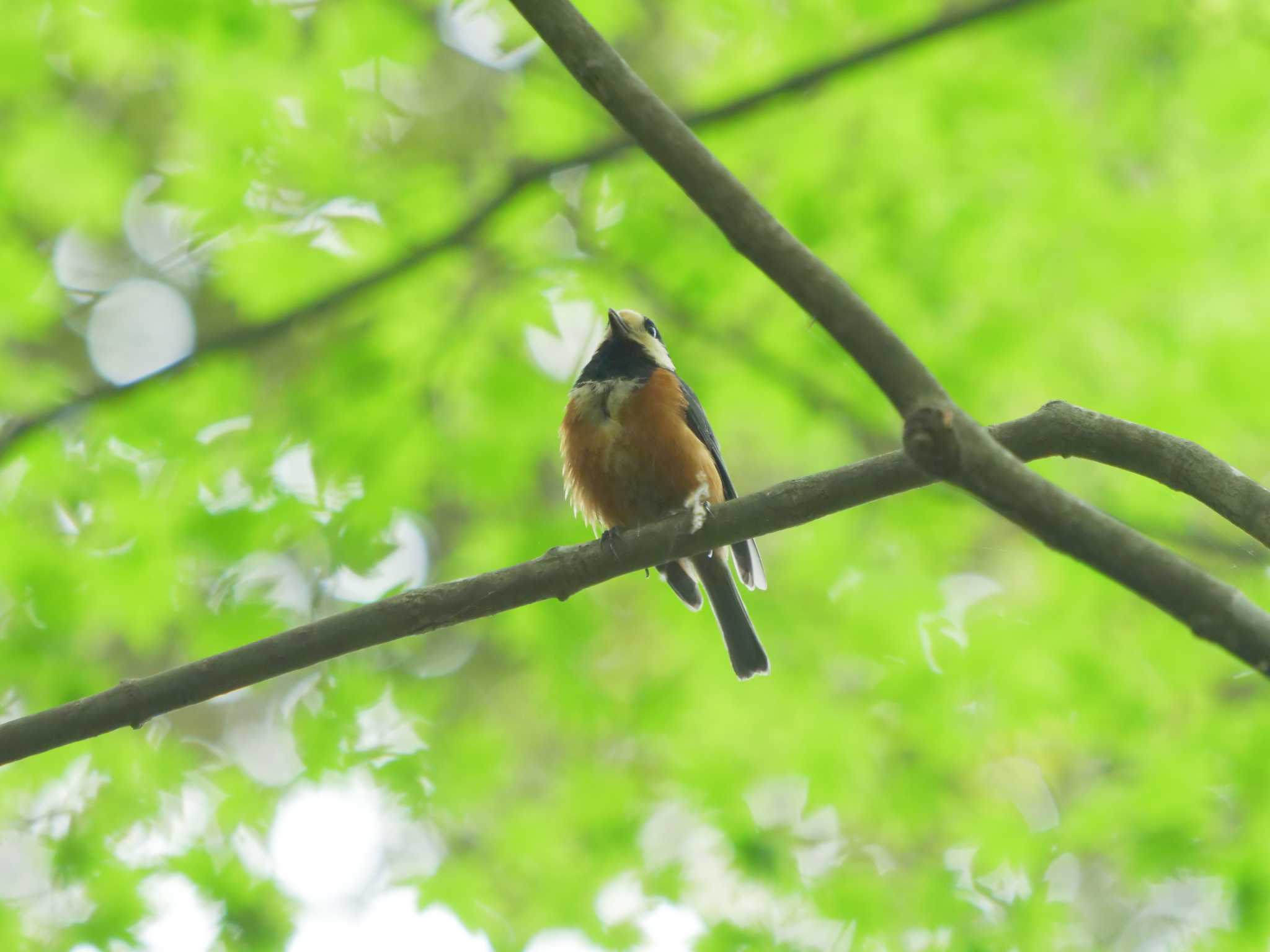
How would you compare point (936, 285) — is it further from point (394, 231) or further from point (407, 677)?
point (407, 677)

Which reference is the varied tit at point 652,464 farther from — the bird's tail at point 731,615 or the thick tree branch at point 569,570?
the thick tree branch at point 569,570

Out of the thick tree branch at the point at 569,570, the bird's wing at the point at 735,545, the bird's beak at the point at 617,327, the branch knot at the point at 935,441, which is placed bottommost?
the bird's wing at the point at 735,545

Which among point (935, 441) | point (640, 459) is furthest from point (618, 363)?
point (935, 441)

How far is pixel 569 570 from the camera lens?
3.14 meters

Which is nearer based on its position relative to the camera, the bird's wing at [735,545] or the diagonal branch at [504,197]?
the bird's wing at [735,545]

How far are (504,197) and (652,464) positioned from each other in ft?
6.39

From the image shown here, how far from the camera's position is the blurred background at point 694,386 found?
5.81m

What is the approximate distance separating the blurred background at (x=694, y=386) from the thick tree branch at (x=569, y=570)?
10.1ft

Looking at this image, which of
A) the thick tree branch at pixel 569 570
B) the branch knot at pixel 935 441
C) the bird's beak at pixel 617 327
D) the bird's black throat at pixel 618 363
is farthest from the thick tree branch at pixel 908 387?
the bird's beak at pixel 617 327

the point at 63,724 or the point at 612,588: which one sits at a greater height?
the point at 63,724

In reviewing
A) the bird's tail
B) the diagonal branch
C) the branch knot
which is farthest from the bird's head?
the branch knot

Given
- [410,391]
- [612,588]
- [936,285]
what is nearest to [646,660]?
[612,588]

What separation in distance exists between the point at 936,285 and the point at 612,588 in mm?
3406

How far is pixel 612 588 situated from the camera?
8.45m
